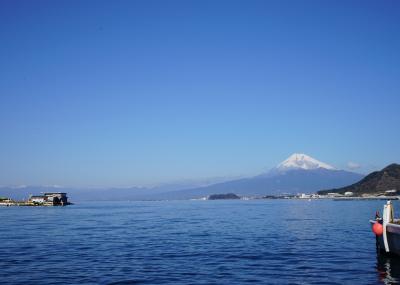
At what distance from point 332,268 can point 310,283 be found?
6316mm

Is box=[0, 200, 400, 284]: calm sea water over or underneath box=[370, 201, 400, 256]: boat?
underneath

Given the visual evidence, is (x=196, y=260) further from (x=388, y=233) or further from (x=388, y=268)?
(x=388, y=233)

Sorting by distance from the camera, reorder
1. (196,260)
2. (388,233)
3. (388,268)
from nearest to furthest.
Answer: (388,268), (196,260), (388,233)

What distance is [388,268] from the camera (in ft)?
120

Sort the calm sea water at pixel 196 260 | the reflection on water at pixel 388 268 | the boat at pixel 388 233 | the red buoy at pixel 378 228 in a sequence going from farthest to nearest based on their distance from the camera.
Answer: the red buoy at pixel 378 228 → the boat at pixel 388 233 → the reflection on water at pixel 388 268 → the calm sea water at pixel 196 260

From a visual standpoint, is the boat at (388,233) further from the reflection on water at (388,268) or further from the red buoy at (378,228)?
the reflection on water at (388,268)

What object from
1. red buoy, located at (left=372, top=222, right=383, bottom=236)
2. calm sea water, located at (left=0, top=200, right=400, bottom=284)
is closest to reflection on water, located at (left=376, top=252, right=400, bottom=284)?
calm sea water, located at (left=0, top=200, right=400, bottom=284)

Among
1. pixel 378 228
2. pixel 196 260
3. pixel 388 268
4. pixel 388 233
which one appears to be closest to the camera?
pixel 388 268

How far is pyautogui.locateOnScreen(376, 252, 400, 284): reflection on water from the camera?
3247cm

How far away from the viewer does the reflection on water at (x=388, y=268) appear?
107 feet

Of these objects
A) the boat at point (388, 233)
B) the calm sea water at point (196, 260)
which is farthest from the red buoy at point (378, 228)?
the calm sea water at point (196, 260)

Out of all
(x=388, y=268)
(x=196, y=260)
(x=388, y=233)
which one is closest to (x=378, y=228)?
(x=388, y=233)

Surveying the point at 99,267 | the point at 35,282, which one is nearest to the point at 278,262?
the point at 99,267

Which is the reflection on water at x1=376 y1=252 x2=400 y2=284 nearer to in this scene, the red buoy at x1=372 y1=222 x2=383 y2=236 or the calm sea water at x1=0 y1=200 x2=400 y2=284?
the calm sea water at x1=0 y1=200 x2=400 y2=284
